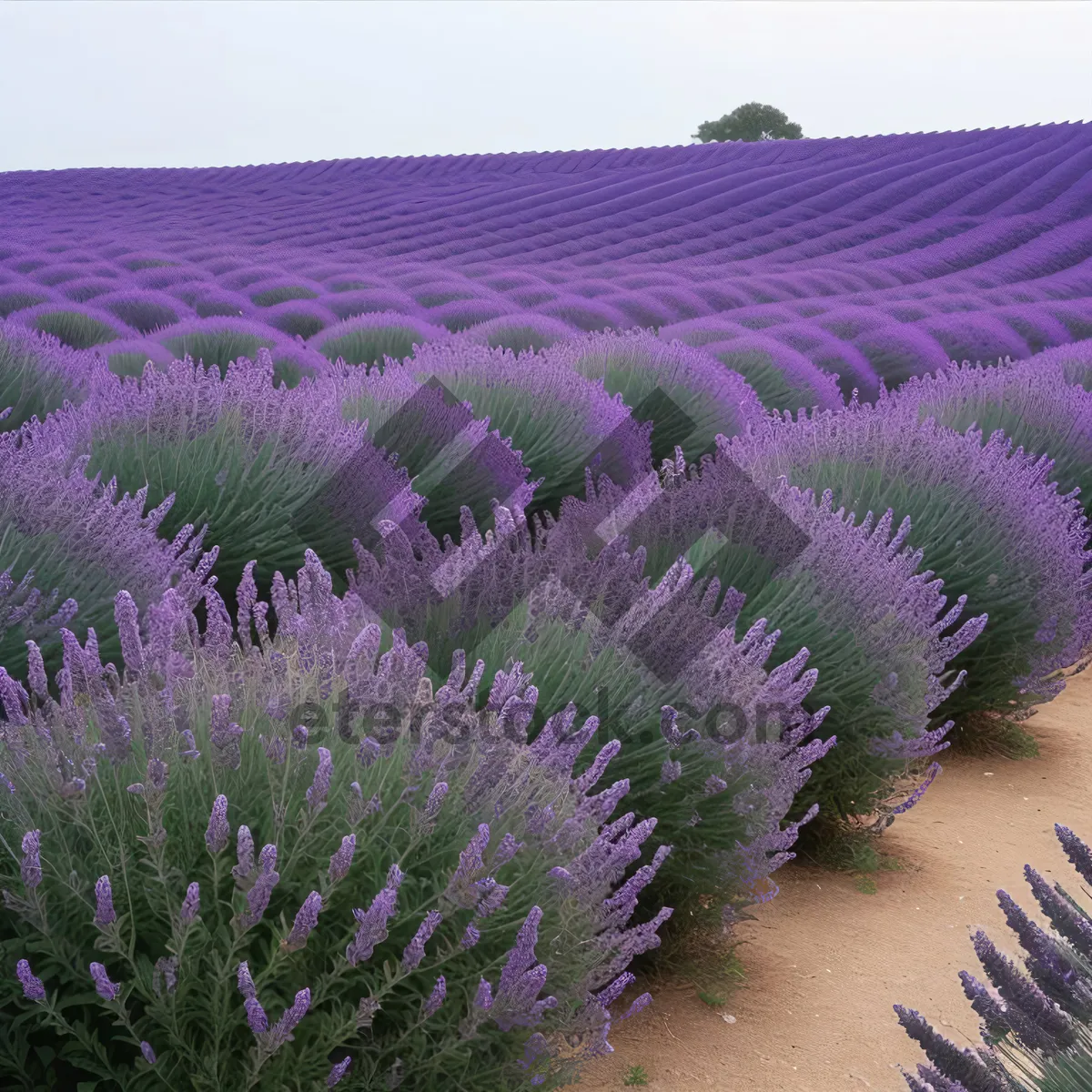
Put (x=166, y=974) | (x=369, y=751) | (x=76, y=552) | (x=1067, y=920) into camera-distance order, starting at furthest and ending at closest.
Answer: (x=76, y=552), (x=369, y=751), (x=166, y=974), (x=1067, y=920)

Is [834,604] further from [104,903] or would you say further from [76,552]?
[104,903]

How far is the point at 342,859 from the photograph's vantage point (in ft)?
5.21

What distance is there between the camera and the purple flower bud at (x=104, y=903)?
1.54 meters

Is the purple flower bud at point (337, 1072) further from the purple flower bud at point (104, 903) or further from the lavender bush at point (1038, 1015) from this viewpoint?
the lavender bush at point (1038, 1015)

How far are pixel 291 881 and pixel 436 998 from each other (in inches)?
10.3

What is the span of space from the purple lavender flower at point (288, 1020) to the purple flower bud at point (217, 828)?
0.73 feet

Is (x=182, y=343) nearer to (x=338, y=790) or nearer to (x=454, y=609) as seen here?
(x=454, y=609)

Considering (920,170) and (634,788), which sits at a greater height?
(920,170)

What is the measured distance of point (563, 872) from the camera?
1777 mm

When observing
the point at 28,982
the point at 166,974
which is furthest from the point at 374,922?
the point at 28,982

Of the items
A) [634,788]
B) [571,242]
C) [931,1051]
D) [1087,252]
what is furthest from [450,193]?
[931,1051]

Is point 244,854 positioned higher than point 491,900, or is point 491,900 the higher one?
point 244,854

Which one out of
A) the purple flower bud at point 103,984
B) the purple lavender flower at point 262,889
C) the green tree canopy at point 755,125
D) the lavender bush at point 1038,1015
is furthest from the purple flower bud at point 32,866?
the green tree canopy at point 755,125

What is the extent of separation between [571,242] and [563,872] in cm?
1553
